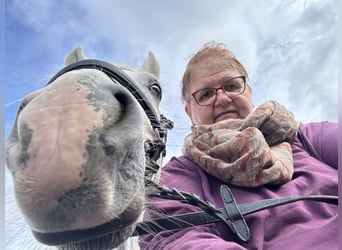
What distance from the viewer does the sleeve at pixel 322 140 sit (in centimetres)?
118

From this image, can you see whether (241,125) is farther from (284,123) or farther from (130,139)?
(130,139)

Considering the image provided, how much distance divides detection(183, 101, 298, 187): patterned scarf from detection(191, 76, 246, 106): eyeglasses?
0.10m

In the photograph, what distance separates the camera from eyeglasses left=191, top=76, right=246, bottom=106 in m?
1.33

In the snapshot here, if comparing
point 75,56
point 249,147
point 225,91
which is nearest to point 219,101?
point 225,91

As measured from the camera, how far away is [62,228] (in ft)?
1.89

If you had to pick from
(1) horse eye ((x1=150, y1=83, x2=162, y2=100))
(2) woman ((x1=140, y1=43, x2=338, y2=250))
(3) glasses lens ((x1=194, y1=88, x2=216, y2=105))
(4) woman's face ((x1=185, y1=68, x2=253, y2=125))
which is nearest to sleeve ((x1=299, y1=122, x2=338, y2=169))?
(2) woman ((x1=140, y1=43, x2=338, y2=250))

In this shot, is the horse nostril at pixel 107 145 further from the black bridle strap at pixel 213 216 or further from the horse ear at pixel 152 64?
the horse ear at pixel 152 64

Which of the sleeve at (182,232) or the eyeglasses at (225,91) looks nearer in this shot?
the sleeve at (182,232)

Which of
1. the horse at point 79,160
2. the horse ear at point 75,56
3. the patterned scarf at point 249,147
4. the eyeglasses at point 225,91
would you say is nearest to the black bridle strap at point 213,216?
the patterned scarf at point 249,147

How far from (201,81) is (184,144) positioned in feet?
0.73

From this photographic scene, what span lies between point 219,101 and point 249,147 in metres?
0.27

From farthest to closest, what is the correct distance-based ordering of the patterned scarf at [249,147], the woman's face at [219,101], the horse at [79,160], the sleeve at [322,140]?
1. the woman's face at [219,101]
2. the sleeve at [322,140]
3. the patterned scarf at [249,147]
4. the horse at [79,160]

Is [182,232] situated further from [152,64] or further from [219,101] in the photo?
[152,64]

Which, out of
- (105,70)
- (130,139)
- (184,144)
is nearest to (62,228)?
(130,139)
